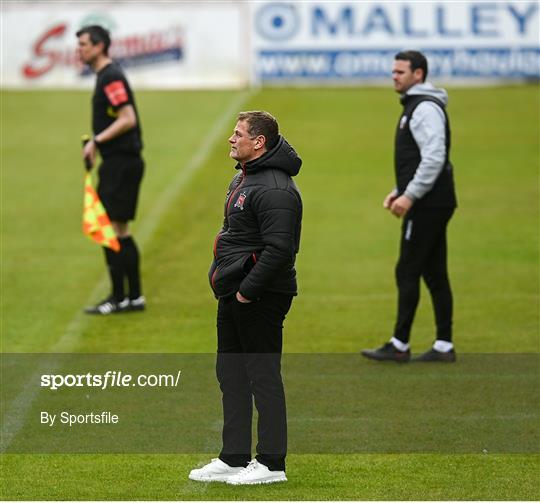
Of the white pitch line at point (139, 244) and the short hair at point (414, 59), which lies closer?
the white pitch line at point (139, 244)

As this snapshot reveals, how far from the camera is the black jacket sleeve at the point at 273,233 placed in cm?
686

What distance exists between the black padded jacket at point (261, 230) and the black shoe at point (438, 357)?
300cm

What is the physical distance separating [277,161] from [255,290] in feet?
2.20

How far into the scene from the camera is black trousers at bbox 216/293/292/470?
7047 mm

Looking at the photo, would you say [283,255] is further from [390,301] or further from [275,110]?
[275,110]

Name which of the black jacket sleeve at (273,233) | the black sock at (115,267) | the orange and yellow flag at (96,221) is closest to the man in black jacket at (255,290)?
the black jacket sleeve at (273,233)

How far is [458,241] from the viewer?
15133 mm

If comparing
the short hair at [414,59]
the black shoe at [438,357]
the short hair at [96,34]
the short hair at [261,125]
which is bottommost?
the black shoe at [438,357]

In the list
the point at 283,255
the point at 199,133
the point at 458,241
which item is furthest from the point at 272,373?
the point at 199,133

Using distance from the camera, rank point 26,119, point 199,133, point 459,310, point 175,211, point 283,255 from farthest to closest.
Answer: point 26,119 → point 199,133 → point 175,211 → point 459,310 → point 283,255

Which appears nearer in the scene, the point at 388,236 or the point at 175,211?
the point at 388,236

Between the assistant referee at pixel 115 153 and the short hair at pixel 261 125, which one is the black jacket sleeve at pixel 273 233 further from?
the assistant referee at pixel 115 153

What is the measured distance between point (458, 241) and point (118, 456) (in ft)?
26.7

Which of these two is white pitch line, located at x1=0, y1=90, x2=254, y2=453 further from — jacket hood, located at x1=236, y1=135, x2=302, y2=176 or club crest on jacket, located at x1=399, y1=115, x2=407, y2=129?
club crest on jacket, located at x1=399, y1=115, x2=407, y2=129
